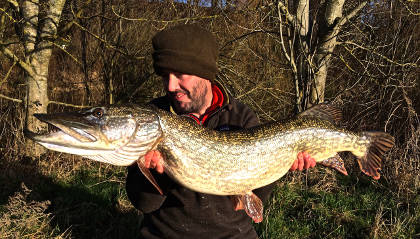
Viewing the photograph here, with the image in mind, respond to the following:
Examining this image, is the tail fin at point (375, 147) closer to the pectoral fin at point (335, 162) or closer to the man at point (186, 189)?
the pectoral fin at point (335, 162)

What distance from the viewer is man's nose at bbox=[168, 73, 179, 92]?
2101 mm

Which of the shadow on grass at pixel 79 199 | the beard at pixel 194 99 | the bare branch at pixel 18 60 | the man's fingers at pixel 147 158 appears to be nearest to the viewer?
the man's fingers at pixel 147 158

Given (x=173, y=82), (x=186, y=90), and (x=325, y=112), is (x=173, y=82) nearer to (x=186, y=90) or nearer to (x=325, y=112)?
(x=186, y=90)

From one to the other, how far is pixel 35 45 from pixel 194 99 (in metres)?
2.95

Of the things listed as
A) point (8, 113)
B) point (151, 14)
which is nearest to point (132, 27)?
point (151, 14)

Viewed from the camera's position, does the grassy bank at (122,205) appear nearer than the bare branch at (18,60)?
Yes

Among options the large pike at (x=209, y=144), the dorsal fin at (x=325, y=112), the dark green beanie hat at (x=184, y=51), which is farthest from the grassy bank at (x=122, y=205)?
the dark green beanie hat at (x=184, y=51)

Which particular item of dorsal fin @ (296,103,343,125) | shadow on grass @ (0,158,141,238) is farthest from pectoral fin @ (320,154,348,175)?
shadow on grass @ (0,158,141,238)

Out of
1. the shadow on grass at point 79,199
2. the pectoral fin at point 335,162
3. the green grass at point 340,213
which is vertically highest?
the pectoral fin at point 335,162

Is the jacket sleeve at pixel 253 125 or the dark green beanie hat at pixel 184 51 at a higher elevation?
the dark green beanie hat at pixel 184 51

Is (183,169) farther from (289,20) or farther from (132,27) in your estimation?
(132,27)

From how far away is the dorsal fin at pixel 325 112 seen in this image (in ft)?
7.04

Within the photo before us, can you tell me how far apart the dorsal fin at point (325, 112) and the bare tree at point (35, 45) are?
312 centimetres

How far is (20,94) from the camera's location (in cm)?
452
